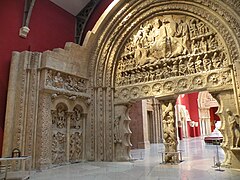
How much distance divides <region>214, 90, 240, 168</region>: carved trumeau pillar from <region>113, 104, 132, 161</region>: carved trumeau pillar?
299 cm

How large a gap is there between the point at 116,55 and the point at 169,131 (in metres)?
3.33

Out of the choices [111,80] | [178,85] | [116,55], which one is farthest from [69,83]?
[178,85]

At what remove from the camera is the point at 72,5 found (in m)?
8.82

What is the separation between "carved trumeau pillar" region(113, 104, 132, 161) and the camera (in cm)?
704

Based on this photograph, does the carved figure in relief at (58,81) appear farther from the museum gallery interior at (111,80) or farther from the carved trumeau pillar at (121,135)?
the carved trumeau pillar at (121,135)

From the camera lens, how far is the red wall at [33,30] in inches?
246

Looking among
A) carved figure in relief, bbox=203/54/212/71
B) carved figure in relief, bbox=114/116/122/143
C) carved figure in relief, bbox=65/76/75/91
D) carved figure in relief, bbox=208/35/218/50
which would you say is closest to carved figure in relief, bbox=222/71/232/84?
carved figure in relief, bbox=203/54/212/71

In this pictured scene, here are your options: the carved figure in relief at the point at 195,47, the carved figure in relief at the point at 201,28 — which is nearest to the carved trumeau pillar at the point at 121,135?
the carved figure in relief at the point at 195,47

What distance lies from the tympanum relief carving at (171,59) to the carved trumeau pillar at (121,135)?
647 mm

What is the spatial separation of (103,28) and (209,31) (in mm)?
3650

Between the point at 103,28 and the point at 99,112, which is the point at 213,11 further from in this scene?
the point at 99,112

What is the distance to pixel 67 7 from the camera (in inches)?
346

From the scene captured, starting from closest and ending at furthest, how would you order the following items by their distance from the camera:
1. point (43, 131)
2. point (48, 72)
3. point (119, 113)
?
point (43, 131)
point (48, 72)
point (119, 113)

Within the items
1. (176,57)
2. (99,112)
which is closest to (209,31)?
(176,57)
